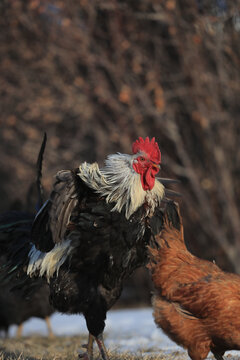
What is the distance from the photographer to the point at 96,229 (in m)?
4.52

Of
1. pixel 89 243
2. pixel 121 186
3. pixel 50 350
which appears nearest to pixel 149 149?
pixel 121 186

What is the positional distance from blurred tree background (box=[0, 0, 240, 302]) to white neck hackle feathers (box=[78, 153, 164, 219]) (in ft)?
19.2

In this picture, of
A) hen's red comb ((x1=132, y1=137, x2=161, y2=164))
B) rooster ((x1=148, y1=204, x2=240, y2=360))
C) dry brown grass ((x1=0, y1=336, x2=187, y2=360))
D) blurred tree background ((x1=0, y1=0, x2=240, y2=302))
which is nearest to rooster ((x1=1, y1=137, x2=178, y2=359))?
hen's red comb ((x1=132, y1=137, x2=161, y2=164))

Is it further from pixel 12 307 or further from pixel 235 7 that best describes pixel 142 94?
pixel 12 307

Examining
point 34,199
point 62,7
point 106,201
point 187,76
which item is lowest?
point 106,201

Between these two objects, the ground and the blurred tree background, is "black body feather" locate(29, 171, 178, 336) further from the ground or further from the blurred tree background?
the blurred tree background

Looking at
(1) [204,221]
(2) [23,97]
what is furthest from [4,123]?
(1) [204,221]

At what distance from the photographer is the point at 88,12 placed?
11219 millimetres

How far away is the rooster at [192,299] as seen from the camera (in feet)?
15.1

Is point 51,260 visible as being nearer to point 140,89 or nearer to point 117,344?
point 117,344

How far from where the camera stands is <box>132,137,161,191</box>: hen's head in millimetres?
4625

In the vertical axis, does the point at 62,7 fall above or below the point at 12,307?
above

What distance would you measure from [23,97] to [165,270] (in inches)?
342

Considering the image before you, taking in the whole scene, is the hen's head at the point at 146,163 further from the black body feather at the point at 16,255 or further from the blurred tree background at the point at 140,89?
the blurred tree background at the point at 140,89
